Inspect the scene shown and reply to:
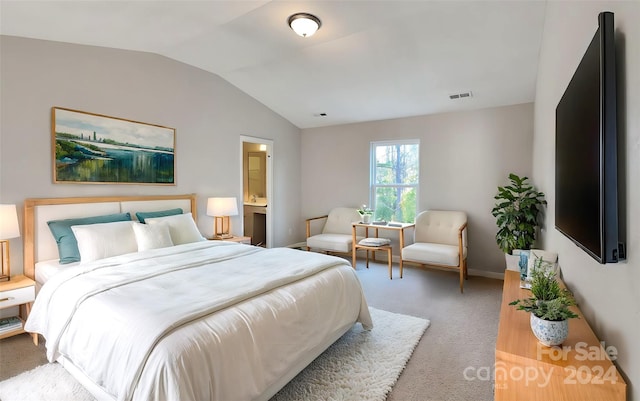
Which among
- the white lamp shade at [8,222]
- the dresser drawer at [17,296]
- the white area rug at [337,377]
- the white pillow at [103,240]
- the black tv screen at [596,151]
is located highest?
the black tv screen at [596,151]

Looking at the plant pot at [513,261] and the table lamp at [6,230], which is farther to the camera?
the plant pot at [513,261]

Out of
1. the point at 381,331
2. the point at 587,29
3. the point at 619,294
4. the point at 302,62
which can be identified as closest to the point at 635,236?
the point at 619,294

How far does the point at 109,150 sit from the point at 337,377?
3.35 m

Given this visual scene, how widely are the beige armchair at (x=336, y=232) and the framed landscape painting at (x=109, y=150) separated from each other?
7.67 feet

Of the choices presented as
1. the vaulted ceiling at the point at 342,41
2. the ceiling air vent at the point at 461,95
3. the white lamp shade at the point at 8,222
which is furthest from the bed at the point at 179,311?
the ceiling air vent at the point at 461,95

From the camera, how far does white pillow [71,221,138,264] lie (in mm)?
2812

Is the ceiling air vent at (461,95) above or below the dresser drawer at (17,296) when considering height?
above

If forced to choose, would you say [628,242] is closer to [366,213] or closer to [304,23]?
[304,23]

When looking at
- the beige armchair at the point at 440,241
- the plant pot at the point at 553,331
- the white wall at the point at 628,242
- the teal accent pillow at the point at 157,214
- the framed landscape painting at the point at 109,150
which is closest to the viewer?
the white wall at the point at 628,242

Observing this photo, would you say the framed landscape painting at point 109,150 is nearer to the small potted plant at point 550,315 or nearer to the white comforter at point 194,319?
the white comforter at point 194,319

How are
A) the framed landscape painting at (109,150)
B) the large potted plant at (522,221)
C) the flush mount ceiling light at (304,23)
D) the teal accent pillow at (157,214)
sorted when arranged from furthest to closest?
the teal accent pillow at (157,214) < the large potted plant at (522,221) < the framed landscape painting at (109,150) < the flush mount ceiling light at (304,23)

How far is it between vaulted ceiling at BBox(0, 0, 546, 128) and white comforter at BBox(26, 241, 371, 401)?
2140 mm

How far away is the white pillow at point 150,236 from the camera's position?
3094mm

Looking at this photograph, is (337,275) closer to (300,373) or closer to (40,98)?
(300,373)
